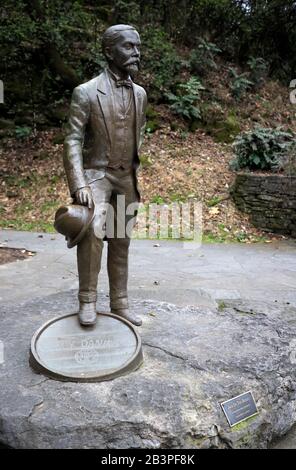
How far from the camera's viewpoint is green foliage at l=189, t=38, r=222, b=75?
12.4 m

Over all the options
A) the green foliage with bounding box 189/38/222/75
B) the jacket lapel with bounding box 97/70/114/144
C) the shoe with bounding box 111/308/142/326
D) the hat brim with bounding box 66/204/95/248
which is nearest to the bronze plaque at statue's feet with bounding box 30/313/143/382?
the shoe with bounding box 111/308/142/326

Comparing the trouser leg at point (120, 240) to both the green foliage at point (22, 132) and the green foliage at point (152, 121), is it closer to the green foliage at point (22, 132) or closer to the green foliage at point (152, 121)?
the green foliage at point (152, 121)

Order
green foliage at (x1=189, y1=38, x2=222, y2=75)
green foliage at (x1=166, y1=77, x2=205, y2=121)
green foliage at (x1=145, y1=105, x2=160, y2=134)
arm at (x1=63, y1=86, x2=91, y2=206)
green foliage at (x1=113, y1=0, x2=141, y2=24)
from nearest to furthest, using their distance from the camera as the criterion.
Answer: arm at (x1=63, y1=86, x2=91, y2=206) → green foliage at (x1=145, y1=105, x2=160, y2=134) → green foliage at (x1=166, y1=77, x2=205, y2=121) → green foliage at (x1=113, y1=0, x2=141, y2=24) → green foliage at (x1=189, y1=38, x2=222, y2=75)

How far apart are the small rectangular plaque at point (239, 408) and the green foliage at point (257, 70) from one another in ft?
37.2

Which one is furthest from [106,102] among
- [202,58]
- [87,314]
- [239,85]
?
[202,58]

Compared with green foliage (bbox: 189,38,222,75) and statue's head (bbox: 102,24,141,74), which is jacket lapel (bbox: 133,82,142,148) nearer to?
statue's head (bbox: 102,24,141,74)

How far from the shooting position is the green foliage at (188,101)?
1135 cm

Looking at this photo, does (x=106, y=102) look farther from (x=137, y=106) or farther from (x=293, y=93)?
(x=293, y=93)

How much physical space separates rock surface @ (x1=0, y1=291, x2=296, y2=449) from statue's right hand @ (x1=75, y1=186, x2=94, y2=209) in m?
1.02

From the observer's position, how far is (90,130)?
317 cm

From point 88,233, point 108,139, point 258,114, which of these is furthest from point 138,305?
point 258,114

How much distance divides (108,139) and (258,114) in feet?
31.6

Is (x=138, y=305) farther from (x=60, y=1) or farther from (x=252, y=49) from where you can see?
(x=252, y=49)
